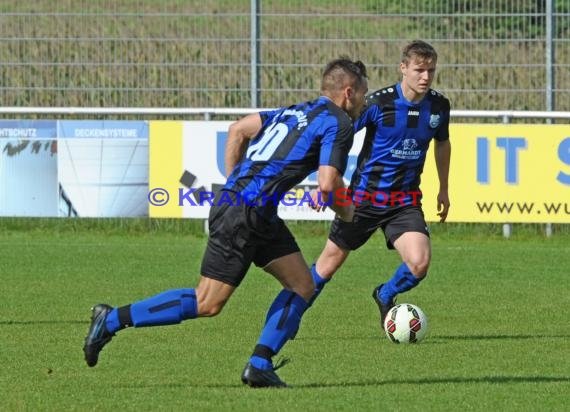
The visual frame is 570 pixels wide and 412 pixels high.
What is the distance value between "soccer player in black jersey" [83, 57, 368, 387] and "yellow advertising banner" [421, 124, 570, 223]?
9.02 metres

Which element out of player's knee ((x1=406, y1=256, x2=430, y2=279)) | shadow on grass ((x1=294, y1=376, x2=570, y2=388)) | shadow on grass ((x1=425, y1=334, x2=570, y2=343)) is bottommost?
shadow on grass ((x1=425, y1=334, x2=570, y2=343))

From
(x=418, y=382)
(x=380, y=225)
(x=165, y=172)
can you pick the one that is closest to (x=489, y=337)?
(x=380, y=225)

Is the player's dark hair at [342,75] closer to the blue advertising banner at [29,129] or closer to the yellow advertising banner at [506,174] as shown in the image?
the yellow advertising banner at [506,174]

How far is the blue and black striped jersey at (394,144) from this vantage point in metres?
9.42

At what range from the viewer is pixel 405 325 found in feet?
29.7

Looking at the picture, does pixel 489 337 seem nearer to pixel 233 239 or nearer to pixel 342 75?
pixel 233 239

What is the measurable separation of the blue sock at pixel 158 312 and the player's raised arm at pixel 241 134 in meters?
0.80

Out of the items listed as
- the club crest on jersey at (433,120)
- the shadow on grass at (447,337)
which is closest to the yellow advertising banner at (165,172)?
the shadow on grass at (447,337)

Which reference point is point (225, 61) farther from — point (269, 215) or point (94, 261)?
point (269, 215)

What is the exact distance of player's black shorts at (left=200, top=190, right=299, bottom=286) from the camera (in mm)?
7098

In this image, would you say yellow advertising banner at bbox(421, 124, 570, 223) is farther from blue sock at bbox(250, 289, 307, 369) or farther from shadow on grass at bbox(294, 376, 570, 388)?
blue sock at bbox(250, 289, 307, 369)

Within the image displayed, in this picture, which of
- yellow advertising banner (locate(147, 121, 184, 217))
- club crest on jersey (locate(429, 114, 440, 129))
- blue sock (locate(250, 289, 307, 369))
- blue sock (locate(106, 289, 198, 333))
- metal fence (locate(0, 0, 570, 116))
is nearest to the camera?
blue sock (locate(106, 289, 198, 333))

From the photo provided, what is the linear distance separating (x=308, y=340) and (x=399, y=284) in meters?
0.78

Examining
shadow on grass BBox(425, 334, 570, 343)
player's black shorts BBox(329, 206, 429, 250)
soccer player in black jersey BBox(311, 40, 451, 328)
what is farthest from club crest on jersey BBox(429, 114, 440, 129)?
shadow on grass BBox(425, 334, 570, 343)
